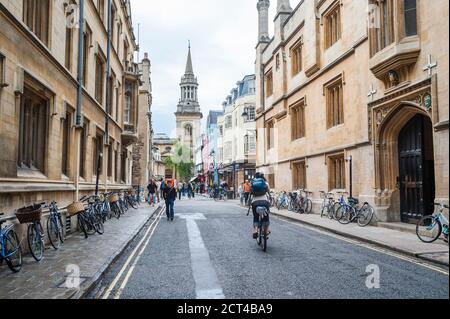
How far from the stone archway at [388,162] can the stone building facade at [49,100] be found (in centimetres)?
1038

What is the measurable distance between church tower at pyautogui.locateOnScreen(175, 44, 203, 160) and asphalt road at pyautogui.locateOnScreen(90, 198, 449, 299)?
3934 inches

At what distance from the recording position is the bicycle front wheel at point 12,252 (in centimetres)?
703

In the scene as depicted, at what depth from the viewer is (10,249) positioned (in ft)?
Result: 24.0

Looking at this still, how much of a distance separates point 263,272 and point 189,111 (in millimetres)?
103968

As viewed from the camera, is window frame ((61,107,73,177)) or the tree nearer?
window frame ((61,107,73,177))

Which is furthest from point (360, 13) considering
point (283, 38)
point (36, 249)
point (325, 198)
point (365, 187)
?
point (36, 249)

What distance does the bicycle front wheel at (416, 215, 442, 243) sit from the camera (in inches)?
411

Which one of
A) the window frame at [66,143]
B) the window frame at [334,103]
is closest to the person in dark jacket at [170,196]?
the window frame at [66,143]

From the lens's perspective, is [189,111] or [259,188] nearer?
[259,188]

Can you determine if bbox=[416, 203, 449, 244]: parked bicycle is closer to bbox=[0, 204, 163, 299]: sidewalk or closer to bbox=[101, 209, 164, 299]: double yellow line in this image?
bbox=[101, 209, 164, 299]: double yellow line

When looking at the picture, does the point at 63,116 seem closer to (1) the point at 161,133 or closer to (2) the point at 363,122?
(2) the point at 363,122

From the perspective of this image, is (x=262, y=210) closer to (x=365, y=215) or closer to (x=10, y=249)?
(x=10, y=249)

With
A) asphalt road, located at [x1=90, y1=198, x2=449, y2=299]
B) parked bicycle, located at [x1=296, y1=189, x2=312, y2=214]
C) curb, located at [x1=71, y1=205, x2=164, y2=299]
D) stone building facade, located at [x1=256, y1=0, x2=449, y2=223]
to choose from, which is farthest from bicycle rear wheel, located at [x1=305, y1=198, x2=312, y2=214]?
curb, located at [x1=71, y1=205, x2=164, y2=299]
